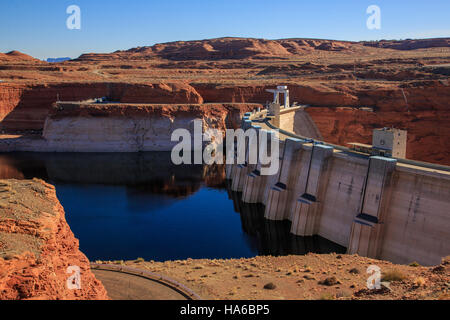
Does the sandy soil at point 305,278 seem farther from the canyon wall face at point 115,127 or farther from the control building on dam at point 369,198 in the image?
the canyon wall face at point 115,127

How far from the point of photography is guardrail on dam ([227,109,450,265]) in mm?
23797

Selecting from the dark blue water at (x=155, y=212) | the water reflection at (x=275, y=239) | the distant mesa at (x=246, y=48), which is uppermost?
the distant mesa at (x=246, y=48)

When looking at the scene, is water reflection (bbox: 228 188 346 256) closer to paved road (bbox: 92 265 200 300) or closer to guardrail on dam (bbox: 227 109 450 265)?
guardrail on dam (bbox: 227 109 450 265)

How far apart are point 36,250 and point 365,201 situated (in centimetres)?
2160

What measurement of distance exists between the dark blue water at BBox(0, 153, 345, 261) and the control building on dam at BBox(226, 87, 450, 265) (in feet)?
6.63

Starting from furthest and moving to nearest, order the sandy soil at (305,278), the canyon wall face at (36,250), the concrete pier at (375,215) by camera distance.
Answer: the concrete pier at (375,215) < the sandy soil at (305,278) < the canyon wall face at (36,250)

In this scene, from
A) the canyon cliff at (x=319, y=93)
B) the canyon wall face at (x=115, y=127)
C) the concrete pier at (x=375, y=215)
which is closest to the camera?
the concrete pier at (x=375, y=215)

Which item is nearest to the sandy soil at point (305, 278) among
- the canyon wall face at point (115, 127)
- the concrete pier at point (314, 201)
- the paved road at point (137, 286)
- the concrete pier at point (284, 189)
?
the paved road at point (137, 286)

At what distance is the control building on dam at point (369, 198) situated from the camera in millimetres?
23859

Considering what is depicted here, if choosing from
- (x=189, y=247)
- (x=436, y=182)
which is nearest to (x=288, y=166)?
(x=189, y=247)

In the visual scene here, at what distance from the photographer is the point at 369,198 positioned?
26.9m

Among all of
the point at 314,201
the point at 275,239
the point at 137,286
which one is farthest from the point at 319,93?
the point at 137,286

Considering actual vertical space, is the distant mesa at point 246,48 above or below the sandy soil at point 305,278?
above

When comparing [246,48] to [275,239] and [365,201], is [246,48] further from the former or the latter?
[365,201]
